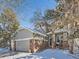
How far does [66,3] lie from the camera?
16.2m

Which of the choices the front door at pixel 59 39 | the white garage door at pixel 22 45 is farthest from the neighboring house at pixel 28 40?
the front door at pixel 59 39

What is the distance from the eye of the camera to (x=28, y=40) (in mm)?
33156

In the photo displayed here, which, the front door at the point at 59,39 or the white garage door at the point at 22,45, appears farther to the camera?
the white garage door at the point at 22,45

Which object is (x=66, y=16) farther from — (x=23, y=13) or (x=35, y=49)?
(x=35, y=49)

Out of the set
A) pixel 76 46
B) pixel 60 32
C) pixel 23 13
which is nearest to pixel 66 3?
pixel 23 13

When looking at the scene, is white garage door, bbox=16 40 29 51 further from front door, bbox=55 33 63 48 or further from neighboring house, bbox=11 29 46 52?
front door, bbox=55 33 63 48

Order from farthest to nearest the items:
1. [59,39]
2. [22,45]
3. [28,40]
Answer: [22,45] → [59,39] → [28,40]

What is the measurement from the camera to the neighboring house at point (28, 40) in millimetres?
32797

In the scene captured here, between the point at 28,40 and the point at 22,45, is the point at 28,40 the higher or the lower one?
the higher one

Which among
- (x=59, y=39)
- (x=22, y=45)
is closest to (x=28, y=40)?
(x=22, y=45)

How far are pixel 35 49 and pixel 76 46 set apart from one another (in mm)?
9309

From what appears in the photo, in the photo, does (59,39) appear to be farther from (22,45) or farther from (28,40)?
(22,45)

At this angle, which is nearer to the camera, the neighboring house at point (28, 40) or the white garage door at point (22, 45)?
the neighboring house at point (28, 40)

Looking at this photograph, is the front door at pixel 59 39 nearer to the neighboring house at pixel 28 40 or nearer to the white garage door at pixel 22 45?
the neighboring house at pixel 28 40
